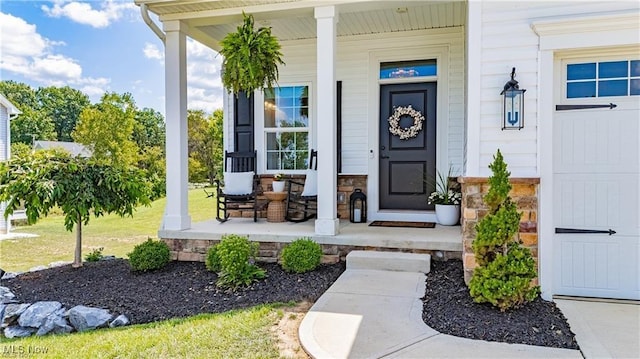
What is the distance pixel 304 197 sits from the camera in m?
5.50

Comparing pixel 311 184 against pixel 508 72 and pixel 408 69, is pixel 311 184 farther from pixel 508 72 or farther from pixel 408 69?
pixel 508 72

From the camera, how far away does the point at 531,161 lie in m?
3.40

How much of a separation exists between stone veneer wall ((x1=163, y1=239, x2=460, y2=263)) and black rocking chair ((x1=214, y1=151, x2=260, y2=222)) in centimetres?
85

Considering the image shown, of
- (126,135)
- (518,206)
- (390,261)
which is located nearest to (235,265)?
(390,261)

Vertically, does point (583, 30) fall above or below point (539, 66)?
above

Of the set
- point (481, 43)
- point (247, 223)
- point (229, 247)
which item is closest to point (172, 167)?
point (247, 223)

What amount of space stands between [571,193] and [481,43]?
1519 mm

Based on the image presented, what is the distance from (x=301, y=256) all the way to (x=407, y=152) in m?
2.58

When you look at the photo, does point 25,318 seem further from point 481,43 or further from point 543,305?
point 481,43

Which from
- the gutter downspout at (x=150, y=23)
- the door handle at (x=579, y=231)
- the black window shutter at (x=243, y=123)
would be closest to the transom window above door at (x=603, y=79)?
the door handle at (x=579, y=231)

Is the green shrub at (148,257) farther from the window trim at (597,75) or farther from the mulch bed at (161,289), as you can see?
the window trim at (597,75)

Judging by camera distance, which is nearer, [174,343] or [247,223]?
[174,343]

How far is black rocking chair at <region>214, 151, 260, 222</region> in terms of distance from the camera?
552 centimetres

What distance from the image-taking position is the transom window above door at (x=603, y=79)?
3326 millimetres
